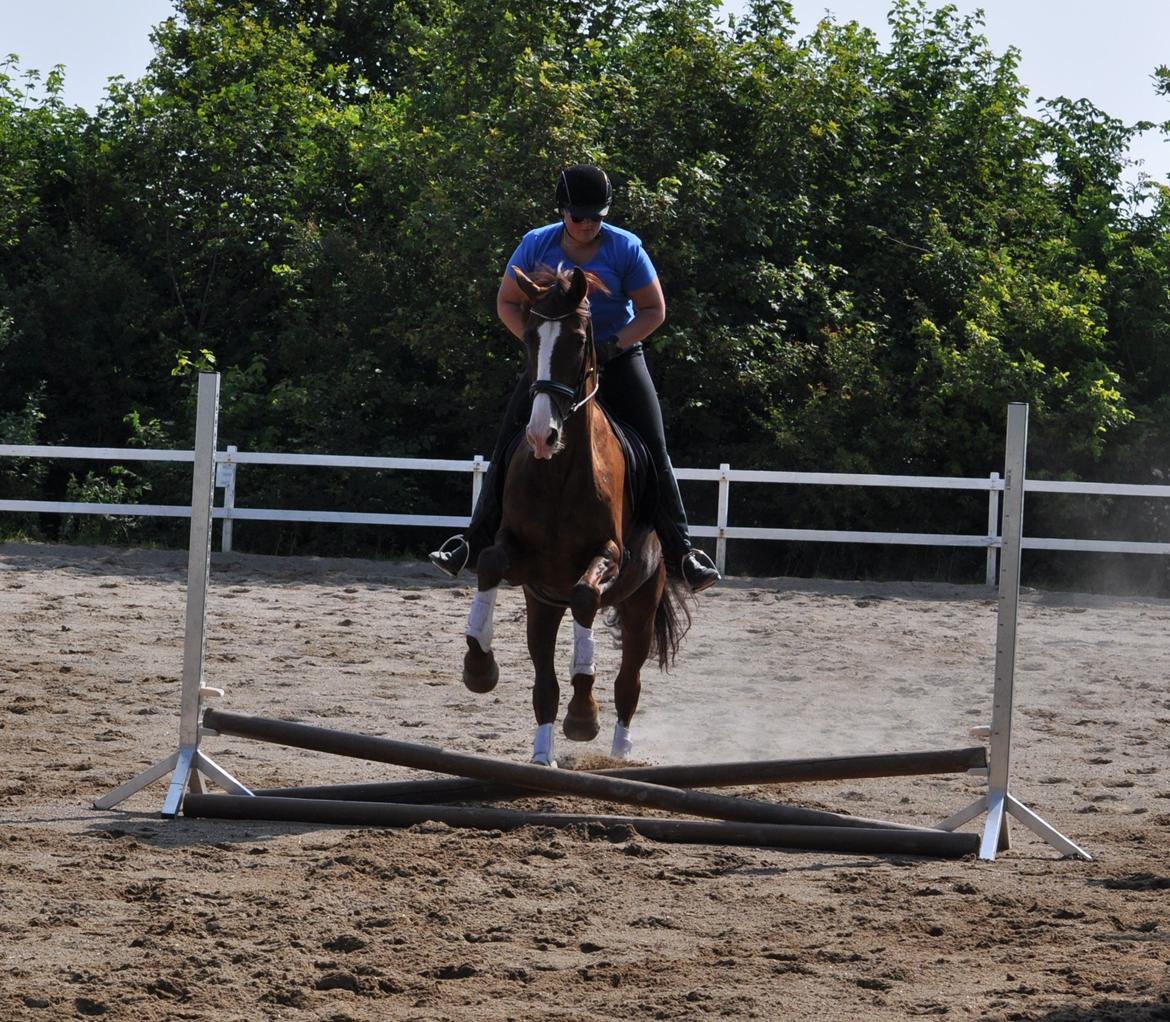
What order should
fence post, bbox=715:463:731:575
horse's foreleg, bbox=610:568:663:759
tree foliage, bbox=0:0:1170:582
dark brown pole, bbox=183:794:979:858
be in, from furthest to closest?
1. tree foliage, bbox=0:0:1170:582
2. fence post, bbox=715:463:731:575
3. horse's foreleg, bbox=610:568:663:759
4. dark brown pole, bbox=183:794:979:858


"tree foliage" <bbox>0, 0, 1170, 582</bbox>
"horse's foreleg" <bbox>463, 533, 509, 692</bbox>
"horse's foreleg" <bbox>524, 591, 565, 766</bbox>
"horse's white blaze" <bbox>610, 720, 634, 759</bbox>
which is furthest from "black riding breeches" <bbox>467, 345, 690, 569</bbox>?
"tree foliage" <bbox>0, 0, 1170, 582</bbox>

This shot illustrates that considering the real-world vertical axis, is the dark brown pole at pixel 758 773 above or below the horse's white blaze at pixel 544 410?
below

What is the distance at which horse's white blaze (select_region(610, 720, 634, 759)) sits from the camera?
7.82m

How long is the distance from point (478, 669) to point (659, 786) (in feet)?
3.83

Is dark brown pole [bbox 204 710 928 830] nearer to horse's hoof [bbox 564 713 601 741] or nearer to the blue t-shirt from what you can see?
horse's hoof [bbox 564 713 601 741]

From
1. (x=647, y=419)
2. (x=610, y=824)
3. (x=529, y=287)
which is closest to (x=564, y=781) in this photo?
(x=610, y=824)

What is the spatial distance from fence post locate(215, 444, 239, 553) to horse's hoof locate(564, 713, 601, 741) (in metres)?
11.3

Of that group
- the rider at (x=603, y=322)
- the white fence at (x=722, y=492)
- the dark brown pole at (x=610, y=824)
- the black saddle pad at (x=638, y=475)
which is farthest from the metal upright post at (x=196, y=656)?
the white fence at (x=722, y=492)

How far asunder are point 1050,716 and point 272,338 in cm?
1660

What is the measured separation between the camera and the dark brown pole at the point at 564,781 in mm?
5891

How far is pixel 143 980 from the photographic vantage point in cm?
400

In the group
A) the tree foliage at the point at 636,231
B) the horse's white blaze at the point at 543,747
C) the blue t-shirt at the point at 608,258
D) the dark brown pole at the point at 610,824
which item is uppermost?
the tree foliage at the point at 636,231

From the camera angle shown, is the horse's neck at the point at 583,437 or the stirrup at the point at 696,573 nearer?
the horse's neck at the point at 583,437

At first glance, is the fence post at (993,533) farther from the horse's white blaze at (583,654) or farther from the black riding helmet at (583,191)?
the horse's white blaze at (583,654)
